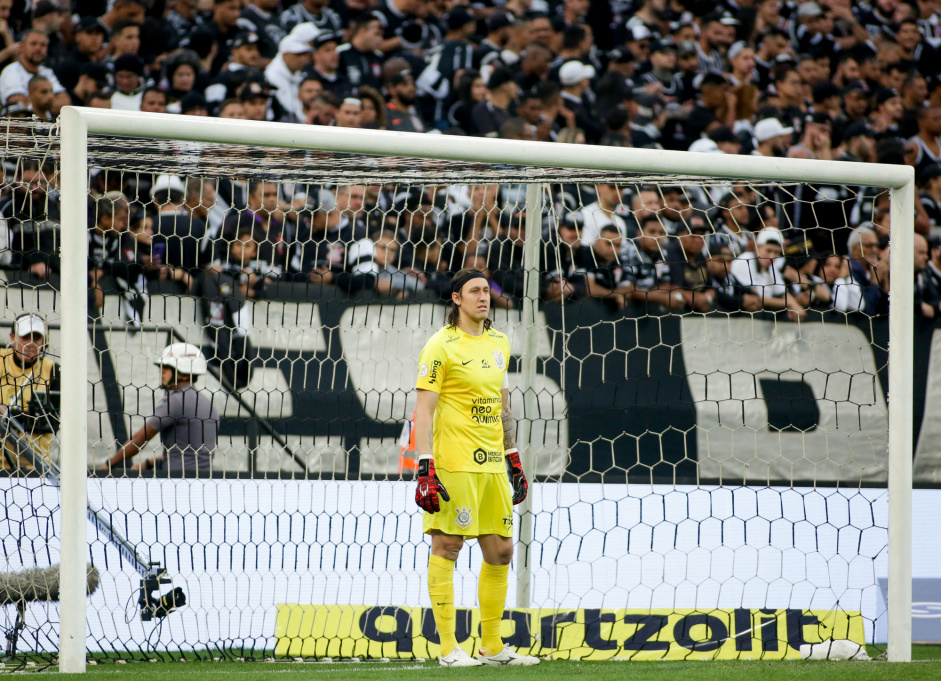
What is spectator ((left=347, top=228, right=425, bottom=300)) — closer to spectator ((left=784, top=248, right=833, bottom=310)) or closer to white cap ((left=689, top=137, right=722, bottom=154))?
spectator ((left=784, top=248, right=833, bottom=310))

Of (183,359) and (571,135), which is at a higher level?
(571,135)

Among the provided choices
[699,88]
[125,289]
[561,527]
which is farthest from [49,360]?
[699,88]

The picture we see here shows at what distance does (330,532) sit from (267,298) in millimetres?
1621

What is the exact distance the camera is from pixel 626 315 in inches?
244

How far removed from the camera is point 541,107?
30.4 ft

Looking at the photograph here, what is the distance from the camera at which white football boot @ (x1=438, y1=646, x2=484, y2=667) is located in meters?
3.58

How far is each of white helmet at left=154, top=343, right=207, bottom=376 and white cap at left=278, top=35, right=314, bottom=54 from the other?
480cm

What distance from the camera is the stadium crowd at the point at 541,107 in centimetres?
675

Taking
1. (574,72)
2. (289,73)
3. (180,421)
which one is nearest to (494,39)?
(574,72)

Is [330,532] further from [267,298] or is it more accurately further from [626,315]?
[626,315]

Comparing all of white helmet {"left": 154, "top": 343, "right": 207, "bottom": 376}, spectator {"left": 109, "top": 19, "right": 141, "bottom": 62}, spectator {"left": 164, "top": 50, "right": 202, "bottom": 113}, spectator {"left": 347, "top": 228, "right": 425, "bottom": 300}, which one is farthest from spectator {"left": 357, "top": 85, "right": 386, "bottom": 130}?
white helmet {"left": 154, "top": 343, "right": 207, "bottom": 376}

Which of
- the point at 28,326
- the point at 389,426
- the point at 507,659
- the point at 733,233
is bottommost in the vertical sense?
the point at 507,659

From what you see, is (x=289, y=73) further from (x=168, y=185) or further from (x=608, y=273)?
(x=608, y=273)

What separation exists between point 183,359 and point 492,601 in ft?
7.68
